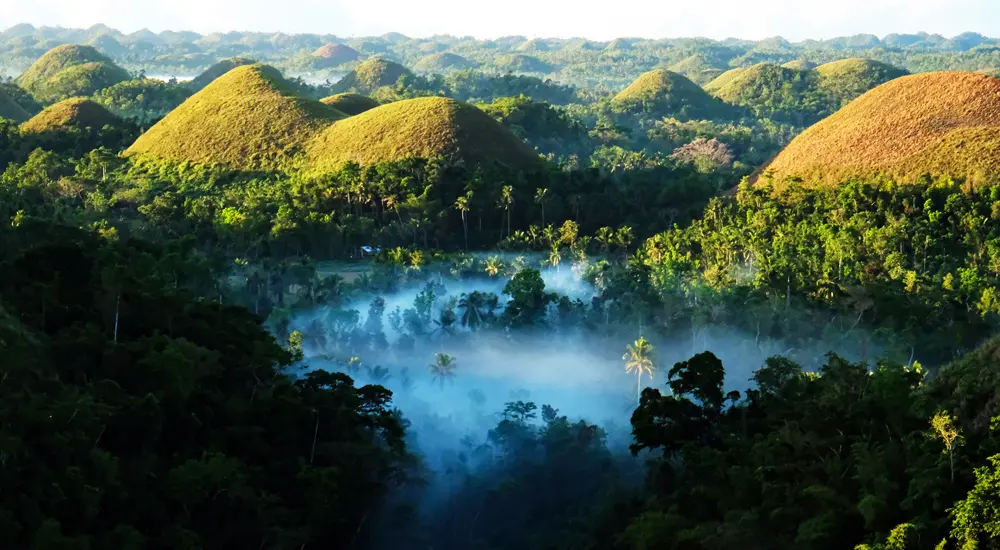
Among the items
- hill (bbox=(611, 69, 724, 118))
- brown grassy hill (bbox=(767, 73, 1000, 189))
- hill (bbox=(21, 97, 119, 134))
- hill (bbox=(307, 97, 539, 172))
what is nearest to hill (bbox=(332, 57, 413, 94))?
hill (bbox=(611, 69, 724, 118))

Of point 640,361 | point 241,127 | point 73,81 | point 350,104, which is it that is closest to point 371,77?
point 73,81

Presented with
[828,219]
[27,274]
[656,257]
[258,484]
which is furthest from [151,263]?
[828,219]

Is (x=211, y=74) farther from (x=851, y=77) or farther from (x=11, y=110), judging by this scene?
(x=851, y=77)

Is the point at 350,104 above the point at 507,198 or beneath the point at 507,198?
above

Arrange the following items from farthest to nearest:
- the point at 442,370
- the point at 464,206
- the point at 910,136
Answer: the point at 910,136, the point at 464,206, the point at 442,370

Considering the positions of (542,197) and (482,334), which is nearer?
(482,334)

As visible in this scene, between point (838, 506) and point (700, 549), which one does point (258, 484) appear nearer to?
point (700, 549)

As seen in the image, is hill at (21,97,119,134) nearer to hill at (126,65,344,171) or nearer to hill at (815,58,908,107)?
hill at (126,65,344,171)

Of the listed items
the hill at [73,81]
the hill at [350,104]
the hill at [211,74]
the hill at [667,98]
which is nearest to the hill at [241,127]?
the hill at [350,104]
